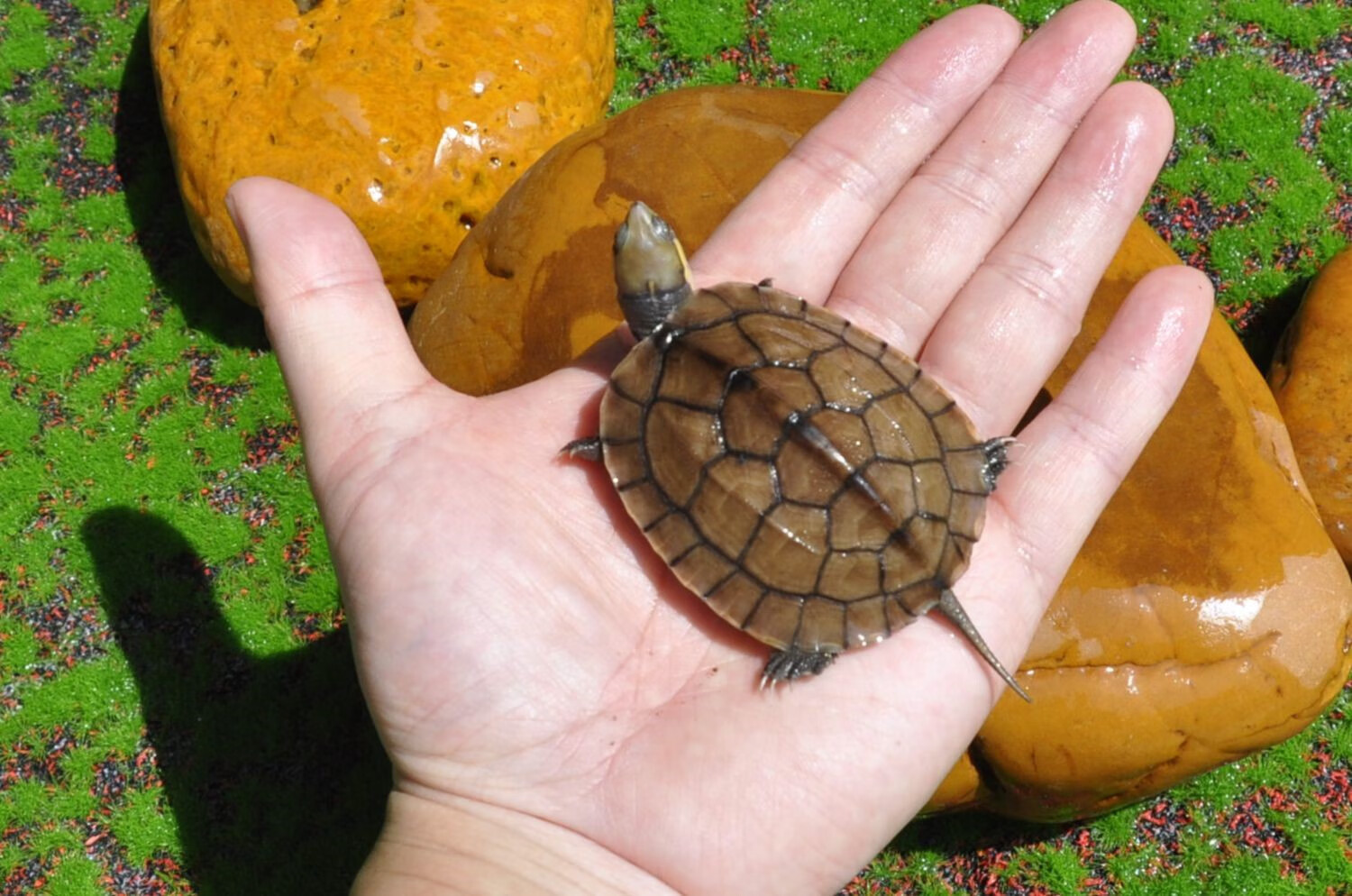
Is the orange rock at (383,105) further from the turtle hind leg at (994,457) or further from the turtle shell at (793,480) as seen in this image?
the turtle hind leg at (994,457)

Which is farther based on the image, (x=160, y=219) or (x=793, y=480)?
(x=160, y=219)

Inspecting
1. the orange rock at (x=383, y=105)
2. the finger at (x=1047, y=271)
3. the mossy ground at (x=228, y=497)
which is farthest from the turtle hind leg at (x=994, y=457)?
the orange rock at (x=383, y=105)

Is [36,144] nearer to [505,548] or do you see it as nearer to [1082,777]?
[505,548]

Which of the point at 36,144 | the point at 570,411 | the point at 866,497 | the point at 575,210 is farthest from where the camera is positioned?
the point at 36,144

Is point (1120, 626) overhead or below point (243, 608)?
overhead

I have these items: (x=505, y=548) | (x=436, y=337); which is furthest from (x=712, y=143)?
(x=505, y=548)

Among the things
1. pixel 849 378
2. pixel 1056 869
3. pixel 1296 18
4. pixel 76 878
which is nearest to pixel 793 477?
pixel 849 378

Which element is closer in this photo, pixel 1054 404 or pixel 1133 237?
pixel 1054 404

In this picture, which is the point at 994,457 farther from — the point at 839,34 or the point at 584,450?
the point at 839,34
